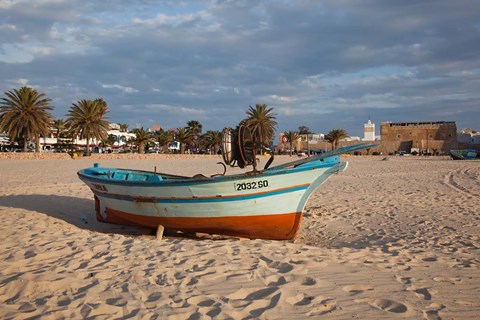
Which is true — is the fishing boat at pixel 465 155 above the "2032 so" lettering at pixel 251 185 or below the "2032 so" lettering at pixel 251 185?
below

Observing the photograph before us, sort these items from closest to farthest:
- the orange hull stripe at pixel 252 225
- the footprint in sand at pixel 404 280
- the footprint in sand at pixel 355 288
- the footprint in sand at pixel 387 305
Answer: the footprint in sand at pixel 387 305 → the footprint in sand at pixel 355 288 → the footprint in sand at pixel 404 280 → the orange hull stripe at pixel 252 225

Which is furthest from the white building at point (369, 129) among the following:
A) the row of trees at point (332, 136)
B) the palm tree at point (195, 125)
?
the palm tree at point (195, 125)

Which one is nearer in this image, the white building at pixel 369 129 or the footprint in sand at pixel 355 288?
the footprint in sand at pixel 355 288

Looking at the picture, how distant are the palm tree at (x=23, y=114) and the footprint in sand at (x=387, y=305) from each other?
138ft

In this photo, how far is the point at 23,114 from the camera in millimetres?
38750

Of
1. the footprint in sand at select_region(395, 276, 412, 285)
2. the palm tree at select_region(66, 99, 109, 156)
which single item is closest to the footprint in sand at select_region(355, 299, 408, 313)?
the footprint in sand at select_region(395, 276, 412, 285)

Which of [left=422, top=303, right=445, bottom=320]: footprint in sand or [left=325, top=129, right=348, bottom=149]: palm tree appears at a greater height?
[left=325, top=129, right=348, bottom=149]: palm tree

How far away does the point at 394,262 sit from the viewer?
15.9 ft

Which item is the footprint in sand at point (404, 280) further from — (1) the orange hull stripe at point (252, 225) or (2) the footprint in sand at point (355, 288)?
(1) the orange hull stripe at point (252, 225)

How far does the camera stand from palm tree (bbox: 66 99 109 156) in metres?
41.7

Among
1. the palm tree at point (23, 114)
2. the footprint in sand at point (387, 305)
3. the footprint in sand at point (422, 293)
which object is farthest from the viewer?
the palm tree at point (23, 114)

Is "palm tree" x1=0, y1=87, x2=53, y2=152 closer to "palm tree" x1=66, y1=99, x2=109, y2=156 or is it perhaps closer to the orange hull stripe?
"palm tree" x1=66, y1=99, x2=109, y2=156

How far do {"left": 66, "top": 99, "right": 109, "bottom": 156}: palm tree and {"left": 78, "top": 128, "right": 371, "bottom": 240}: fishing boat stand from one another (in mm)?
36984

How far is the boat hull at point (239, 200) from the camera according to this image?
20.6 feet
